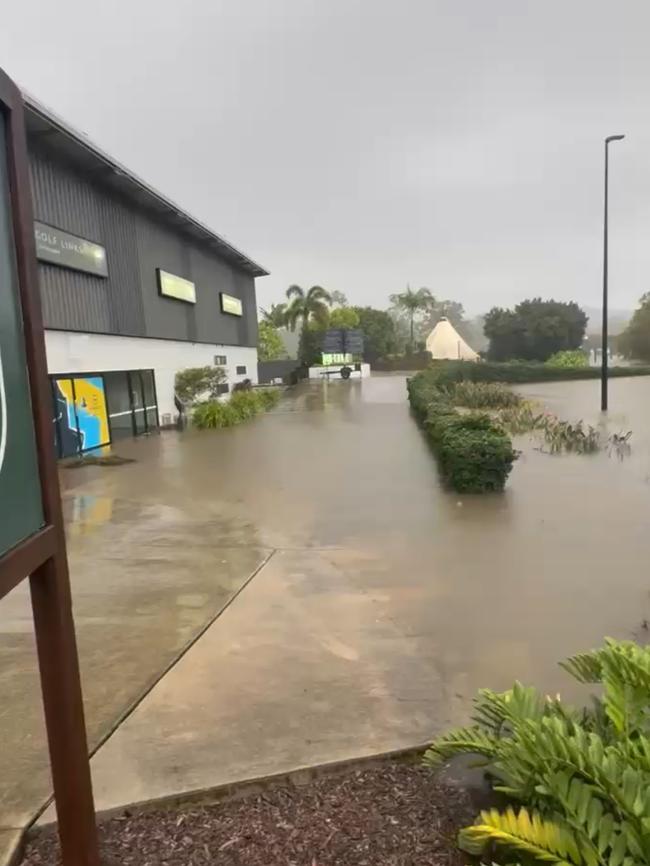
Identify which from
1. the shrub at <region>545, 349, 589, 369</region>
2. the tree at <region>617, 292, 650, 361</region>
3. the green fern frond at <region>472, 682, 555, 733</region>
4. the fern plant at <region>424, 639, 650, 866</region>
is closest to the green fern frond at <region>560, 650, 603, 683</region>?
the fern plant at <region>424, 639, 650, 866</region>

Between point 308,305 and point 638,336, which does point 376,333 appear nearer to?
point 308,305

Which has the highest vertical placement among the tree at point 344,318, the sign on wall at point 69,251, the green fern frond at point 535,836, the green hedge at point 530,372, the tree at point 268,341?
the tree at point 344,318

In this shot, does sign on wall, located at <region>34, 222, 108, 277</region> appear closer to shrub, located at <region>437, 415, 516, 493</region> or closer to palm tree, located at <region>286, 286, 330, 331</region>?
shrub, located at <region>437, 415, 516, 493</region>

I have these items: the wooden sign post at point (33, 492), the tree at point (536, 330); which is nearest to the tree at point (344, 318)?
the tree at point (536, 330)

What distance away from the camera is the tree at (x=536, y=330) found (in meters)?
59.8

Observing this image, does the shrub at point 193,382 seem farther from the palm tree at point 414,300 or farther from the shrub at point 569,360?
the palm tree at point 414,300

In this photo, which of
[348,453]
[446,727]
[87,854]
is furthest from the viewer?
[348,453]

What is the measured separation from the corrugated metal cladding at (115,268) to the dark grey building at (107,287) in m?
0.03

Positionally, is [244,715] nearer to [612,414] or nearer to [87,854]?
[87,854]

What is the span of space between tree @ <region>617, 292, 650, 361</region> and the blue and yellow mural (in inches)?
2367

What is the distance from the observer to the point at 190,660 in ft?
13.3

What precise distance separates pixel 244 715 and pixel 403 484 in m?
6.71

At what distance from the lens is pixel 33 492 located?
2.01 metres

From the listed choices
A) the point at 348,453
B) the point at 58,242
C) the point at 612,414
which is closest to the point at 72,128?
the point at 58,242
